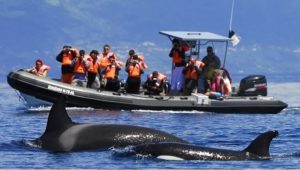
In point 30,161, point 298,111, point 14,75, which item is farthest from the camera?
point 298,111

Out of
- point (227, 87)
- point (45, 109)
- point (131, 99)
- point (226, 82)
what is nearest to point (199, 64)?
point (226, 82)

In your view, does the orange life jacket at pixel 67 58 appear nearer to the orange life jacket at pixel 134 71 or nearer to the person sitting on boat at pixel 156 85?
the orange life jacket at pixel 134 71

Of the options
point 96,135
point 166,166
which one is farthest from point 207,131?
point 166,166

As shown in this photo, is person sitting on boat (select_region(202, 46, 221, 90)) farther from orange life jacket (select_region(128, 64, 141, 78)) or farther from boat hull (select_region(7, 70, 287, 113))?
orange life jacket (select_region(128, 64, 141, 78))

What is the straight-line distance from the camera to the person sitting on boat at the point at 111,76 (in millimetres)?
44844

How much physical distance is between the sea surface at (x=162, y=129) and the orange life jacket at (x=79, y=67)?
1965mm

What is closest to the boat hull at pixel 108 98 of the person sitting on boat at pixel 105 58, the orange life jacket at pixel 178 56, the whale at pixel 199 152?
the orange life jacket at pixel 178 56

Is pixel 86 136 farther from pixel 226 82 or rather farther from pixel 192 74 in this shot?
pixel 226 82

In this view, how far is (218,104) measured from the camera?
146 ft

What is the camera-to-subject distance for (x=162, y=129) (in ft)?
118

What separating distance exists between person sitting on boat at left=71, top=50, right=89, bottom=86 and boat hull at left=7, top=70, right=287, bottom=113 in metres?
1.35

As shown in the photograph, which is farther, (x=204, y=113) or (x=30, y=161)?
(x=204, y=113)

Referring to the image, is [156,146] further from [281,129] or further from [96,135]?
[281,129]

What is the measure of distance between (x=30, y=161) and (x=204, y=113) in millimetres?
18793
